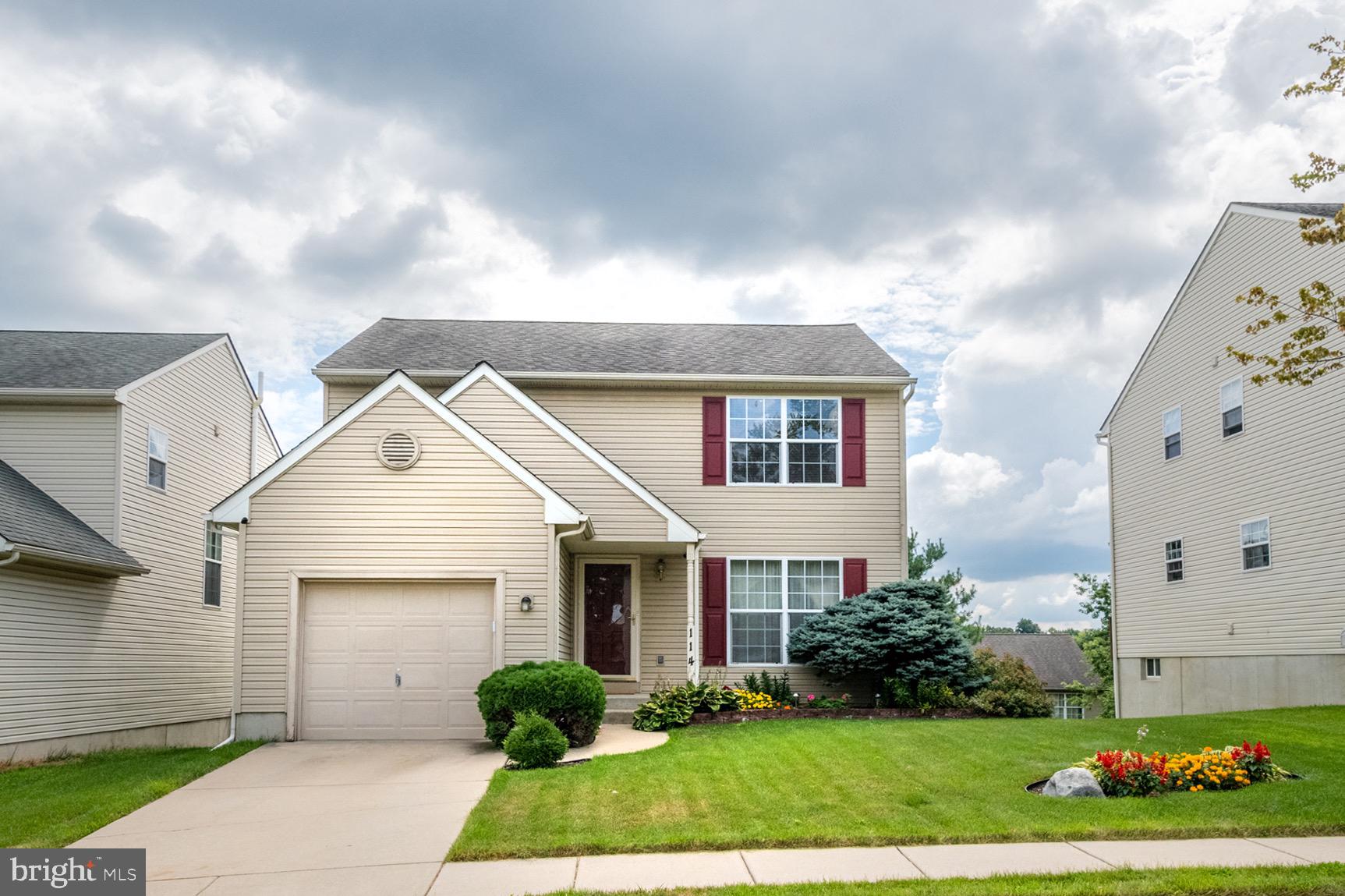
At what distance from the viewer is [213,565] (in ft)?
69.5

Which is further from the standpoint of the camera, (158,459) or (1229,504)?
(1229,504)

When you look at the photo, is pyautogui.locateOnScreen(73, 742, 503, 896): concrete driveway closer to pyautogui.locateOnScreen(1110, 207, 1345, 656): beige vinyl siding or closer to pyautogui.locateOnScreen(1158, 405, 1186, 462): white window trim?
pyautogui.locateOnScreen(1110, 207, 1345, 656): beige vinyl siding

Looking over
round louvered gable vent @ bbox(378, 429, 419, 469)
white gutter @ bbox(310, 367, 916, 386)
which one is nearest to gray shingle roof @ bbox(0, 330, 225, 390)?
white gutter @ bbox(310, 367, 916, 386)

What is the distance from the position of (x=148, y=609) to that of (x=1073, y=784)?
14.9 metres

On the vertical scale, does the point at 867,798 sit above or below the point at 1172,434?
below

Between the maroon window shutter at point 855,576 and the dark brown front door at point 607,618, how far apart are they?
3.82m

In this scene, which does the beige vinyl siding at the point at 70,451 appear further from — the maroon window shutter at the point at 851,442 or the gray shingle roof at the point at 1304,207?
the gray shingle roof at the point at 1304,207

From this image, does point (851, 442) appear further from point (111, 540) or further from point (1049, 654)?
point (1049, 654)

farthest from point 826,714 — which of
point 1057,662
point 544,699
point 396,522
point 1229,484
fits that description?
point 1057,662

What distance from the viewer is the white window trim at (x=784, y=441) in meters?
19.1

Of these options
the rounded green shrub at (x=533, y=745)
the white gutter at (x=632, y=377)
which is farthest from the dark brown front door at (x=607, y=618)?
the rounded green shrub at (x=533, y=745)

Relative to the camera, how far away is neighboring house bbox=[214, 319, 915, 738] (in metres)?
14.0

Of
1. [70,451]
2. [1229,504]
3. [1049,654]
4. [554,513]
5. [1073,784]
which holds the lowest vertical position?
[1049,654]

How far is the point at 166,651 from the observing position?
18.6 m
